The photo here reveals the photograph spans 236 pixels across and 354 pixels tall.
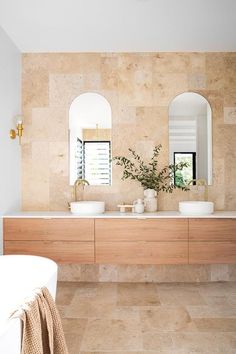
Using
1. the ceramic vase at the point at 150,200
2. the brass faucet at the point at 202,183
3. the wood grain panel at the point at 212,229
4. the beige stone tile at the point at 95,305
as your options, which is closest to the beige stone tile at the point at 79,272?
the beige stone tile at the point at 95,305

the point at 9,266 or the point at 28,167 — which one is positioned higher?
the point at 28,167

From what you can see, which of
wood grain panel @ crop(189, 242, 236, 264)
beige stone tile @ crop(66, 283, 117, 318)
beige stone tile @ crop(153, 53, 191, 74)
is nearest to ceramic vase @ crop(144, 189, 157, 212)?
wood grain panel @ crop(189, 242, 236, 264)

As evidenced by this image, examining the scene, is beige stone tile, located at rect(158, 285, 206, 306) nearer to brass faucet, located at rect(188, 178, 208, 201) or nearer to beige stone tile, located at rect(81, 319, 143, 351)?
beige stone tile, located at rect(81, 319, 143, 351)

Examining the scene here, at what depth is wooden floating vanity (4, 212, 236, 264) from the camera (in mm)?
3334

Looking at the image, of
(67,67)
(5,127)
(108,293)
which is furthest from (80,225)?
(67,67)

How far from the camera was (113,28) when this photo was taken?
3293mm

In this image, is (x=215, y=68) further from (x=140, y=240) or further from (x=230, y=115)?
(x=140, y=240)

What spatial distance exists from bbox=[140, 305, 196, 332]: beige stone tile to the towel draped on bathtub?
3.59 feet

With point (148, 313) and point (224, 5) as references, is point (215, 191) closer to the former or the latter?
point (148, 313)

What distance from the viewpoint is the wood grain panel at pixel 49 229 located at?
336 centimetres

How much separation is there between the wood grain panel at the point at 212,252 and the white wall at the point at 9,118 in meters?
1.95

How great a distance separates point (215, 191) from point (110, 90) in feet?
5.53

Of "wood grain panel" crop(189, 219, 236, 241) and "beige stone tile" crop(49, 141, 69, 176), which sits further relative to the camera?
"beige stone tile" crop(49, 141, 69, 176)

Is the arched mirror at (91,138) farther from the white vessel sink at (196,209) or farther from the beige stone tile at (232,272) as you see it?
the beige stone tile at (232,272)
